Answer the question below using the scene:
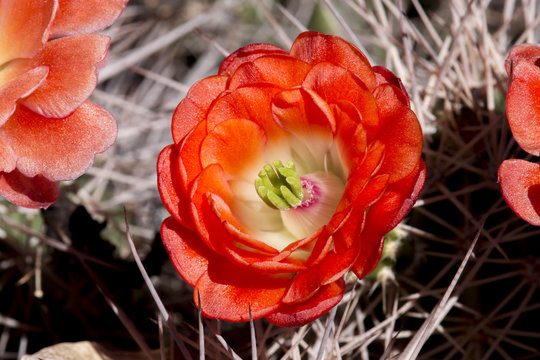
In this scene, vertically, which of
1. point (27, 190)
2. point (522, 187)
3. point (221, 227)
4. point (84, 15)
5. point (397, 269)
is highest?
point (84, 15)

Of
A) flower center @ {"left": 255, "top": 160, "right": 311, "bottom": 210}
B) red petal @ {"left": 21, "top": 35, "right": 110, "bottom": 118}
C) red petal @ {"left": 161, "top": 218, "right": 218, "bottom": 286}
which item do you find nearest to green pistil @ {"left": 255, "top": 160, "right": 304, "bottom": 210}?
flower center @ {"left": 255, "top": 160, "right": 311, "bottom": 210}

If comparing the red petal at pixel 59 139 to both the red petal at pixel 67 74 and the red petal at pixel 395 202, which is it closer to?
the red petal at pixel 67 74

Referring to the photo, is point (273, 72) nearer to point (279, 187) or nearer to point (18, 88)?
point (279, 187)

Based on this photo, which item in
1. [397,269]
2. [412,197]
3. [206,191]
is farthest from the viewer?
[397,269]

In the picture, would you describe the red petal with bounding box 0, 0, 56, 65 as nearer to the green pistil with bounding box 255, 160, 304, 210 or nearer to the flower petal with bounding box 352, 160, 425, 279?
the green pistil with bounding box 255, 160, 304, 210

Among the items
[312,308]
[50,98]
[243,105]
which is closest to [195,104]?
[243,105]
